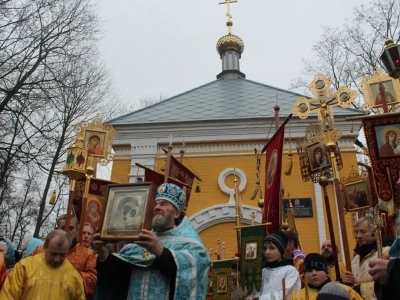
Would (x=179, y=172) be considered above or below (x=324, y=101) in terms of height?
below

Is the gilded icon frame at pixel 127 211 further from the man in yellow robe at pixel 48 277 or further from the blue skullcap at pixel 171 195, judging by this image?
the man in yellow robe at pixel 48 277

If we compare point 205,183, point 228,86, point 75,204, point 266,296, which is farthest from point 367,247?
point 228,86

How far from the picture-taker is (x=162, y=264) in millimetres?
3408

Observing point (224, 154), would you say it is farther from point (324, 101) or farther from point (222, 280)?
point (222, 280)

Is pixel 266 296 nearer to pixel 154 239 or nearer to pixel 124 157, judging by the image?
pixel 154 239

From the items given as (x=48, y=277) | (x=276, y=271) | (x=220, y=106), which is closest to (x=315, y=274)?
(x=276, y=271)

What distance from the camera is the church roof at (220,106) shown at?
14.0 metres

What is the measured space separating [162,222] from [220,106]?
1154 cm

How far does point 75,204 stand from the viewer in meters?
7.52

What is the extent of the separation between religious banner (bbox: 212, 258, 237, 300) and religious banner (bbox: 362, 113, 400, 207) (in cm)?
212

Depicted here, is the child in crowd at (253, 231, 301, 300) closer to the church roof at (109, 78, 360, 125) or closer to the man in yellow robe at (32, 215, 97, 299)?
the man in yellow robe at (32, 215, 97, 299)

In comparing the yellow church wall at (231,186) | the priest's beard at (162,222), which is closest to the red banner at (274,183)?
the priest's beard at (162,222)

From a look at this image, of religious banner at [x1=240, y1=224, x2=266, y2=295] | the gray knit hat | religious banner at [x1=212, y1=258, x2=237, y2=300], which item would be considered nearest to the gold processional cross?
religious banner at [x1=240, y1=224, x2=266, y2=295]

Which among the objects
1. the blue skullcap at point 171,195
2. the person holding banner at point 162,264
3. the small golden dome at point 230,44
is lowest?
the person holding banner at point 162,264
